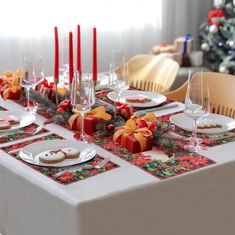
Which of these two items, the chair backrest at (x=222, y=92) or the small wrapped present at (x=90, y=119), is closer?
the small wrapped present at (x=90, y=119)

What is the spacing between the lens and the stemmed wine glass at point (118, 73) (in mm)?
2199

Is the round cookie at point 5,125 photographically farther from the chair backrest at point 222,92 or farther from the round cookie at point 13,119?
the chair backrest at point 222,92

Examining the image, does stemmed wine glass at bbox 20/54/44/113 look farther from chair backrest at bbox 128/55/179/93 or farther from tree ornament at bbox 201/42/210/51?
tree ornament at bbox 201/42/210/51

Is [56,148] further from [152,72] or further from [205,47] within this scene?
[205,47]

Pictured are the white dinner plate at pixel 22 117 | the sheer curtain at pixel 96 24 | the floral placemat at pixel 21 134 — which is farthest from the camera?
the sheer curtain at pixel 96 24

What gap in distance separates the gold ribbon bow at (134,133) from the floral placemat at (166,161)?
3 cm

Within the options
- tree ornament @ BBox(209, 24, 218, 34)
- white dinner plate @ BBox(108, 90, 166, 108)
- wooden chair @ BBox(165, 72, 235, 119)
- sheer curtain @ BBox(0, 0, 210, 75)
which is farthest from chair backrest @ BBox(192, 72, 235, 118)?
tree ornament @ BBox(209, 24, 218, 34)

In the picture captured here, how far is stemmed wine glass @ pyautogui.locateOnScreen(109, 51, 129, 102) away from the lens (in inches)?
86.6

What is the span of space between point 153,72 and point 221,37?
53.4 inches

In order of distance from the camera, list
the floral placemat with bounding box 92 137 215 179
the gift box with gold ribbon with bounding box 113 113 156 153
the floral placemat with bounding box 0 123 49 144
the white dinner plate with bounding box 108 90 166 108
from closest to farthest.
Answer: the floral placemat with bounding box 92 137 215 179, the gift box with gold ribbon with bounding box 113 113 156 153, the floral placemat with bounding box 0 123 49 144, the white dinner plate with bounding box 108 90 166 108

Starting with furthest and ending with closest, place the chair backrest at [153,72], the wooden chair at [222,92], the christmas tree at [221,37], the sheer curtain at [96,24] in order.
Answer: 1. the christmas tree at [221,37]
2. the sheer curtain at [96,24]
3. the chair backrest at [153,72]
4. the wooden chair at [222,92]

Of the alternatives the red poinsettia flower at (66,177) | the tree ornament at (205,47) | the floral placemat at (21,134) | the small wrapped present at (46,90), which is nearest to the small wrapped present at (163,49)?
the tree ornament at (205,47)

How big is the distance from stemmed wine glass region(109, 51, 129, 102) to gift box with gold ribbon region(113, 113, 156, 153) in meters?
0.37

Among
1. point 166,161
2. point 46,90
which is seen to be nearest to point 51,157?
point 166,161
